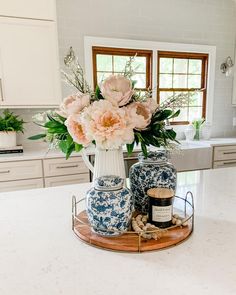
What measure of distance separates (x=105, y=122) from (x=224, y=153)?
286 centimetres

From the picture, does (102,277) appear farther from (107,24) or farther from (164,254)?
(107,24)

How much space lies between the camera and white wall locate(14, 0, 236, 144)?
9.47ft

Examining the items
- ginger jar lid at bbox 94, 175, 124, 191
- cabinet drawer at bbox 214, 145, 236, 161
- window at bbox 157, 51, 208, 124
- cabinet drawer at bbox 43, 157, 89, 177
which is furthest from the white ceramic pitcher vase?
window at bbox 157, 51, 208, 124

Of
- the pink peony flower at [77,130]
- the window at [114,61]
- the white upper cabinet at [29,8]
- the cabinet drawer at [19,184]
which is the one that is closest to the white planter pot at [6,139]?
the cabinet drawer at [19,184]

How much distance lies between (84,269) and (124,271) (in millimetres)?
110

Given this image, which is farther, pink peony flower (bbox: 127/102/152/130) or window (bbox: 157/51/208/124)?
window (bbox: 157/51/208/124)

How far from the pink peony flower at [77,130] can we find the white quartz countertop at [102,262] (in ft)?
1.11

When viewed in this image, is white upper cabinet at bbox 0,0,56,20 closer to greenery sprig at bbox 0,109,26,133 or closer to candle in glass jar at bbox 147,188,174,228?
greenery sprig at bbox 0,109,26,133

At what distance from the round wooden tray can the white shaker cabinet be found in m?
1.93

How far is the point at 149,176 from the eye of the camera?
921mm

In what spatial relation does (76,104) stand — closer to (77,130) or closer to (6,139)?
(77,130)

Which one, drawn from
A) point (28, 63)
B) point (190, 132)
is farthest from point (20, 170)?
point (190, 132)

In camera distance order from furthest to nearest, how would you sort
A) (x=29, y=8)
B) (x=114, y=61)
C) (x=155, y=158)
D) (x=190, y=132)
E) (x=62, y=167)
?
(x=190, y=132)
(x=114, y=61)
(x=62, y=167)
(x=29, y=8)
(x=155, y=158)

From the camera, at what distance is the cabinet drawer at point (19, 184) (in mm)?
2354
